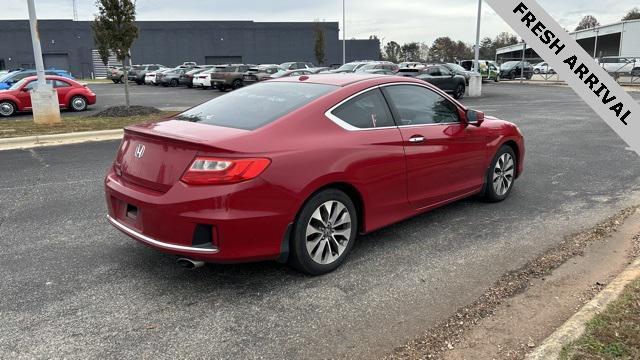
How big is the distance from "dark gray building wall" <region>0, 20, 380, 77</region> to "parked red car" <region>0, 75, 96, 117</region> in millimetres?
51408

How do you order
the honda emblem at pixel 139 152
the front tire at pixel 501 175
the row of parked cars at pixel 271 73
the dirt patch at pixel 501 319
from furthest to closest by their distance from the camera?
1. the row of parked cars at pixel 271 73
2. the front tire at pixel 501 175
3. the honda emblem at pixel 139 152
4. the dirt patch at pixel 501 319

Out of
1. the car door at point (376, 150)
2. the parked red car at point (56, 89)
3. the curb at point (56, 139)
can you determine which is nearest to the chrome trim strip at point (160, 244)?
the car door at point (376, 150)

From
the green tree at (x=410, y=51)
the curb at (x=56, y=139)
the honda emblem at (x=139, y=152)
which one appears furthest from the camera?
the green tree at (x=410, y=51)

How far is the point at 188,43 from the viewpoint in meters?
70.9

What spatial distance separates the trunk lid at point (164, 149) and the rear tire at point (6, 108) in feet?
49.6

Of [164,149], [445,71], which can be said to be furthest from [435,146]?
[445,71]

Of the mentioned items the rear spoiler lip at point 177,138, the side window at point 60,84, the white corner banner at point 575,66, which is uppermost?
the white corner banner at point 575,66

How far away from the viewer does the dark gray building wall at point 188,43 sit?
205 ft

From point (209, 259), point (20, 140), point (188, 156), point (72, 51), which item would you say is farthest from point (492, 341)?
point (72, 51)

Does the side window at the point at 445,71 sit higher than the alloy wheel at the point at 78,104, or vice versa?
the side window at the point at 445,71

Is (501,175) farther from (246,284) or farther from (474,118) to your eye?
(246,284)

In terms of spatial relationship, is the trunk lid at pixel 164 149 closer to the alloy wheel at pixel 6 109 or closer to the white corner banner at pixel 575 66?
the white corner banner at pixel 575 66

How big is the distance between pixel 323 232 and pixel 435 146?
5.14ft

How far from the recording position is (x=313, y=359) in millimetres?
3018
